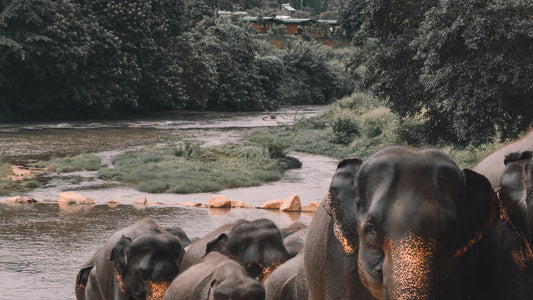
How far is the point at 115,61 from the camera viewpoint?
4184cm

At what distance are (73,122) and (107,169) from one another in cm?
2057

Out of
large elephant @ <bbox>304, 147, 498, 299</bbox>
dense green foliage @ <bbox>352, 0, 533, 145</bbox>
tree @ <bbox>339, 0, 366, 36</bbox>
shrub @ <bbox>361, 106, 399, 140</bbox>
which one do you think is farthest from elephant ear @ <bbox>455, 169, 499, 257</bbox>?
tree @ <bbox>339, 0, 366, 36</bbox>

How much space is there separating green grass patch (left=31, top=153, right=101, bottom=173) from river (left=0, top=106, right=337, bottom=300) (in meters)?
0.49

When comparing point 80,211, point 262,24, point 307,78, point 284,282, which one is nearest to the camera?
point 284,282

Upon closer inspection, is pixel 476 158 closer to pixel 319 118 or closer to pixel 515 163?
pixel 515 163

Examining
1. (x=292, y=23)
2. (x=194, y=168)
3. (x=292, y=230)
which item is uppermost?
(x=292, y=23)

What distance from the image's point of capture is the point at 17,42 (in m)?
37.2

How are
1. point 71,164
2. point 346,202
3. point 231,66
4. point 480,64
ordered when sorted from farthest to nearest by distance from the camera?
point 231,66 < point 71,164 < point 480,64 < point 346,202

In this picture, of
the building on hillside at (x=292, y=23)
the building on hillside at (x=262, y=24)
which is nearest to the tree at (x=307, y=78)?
the building on hillside at (x=262, y=24)

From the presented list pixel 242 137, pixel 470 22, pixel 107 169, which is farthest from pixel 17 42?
pixel 470 22

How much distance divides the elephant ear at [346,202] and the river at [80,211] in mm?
Result: 7060

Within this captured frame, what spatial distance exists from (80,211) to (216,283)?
11.4 meters

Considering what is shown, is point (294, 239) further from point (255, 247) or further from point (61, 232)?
point (61, 232)

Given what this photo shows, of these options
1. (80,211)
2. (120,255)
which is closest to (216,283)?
(120,255)
